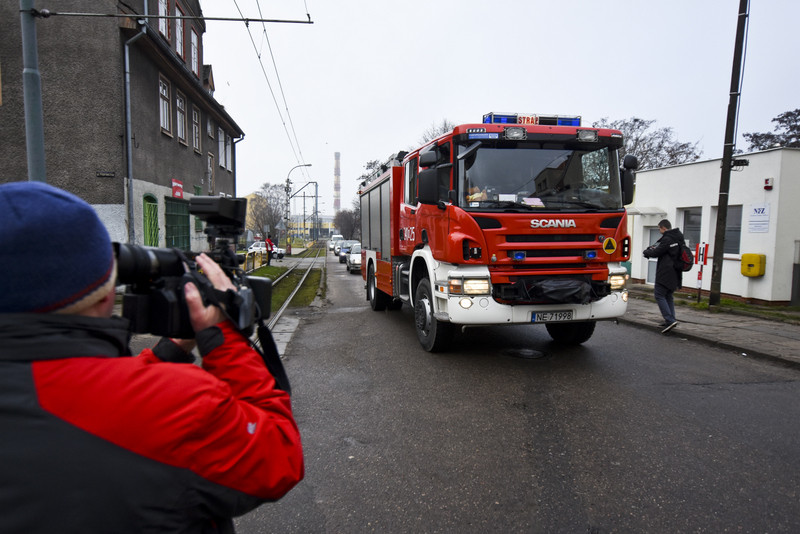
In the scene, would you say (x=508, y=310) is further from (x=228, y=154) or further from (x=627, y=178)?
(x=228, y=154)

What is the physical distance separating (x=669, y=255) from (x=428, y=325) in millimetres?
4330

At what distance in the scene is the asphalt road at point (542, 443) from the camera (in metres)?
2.86

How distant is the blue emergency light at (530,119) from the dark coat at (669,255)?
284 cm

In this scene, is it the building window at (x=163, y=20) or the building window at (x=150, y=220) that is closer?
the building window at (x=150, y=220)

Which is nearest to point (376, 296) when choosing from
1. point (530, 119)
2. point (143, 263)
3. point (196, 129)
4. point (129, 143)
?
point (530, 119)

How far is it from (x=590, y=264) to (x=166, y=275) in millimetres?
5676

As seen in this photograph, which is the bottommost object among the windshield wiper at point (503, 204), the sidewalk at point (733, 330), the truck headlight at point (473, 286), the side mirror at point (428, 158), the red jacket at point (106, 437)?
the sidewalk at point (733, 330)

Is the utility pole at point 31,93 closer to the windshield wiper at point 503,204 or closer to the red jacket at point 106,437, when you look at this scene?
the windshield wiper at point 503,204

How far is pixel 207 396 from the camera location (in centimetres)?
106

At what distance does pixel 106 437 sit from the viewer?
0.96m

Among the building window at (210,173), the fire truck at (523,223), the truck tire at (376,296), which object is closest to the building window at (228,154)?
the building window at (210,173)

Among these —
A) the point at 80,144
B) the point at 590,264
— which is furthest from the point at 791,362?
the point at 80,144

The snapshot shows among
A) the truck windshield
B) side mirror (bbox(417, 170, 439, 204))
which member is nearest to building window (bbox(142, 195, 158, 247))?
side mirror (bbox(417, 170, 439, 204))

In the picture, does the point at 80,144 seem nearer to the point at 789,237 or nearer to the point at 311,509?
the point at 311,509
